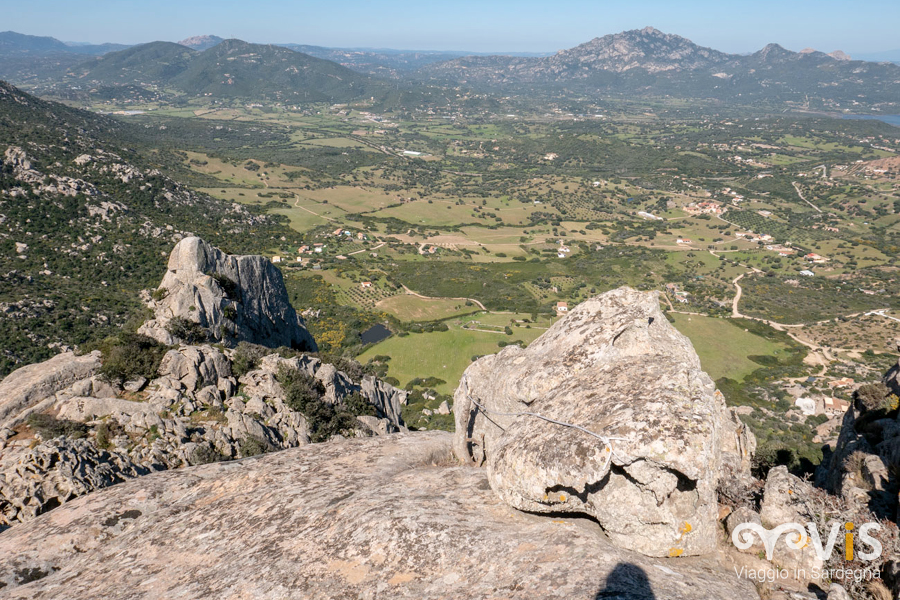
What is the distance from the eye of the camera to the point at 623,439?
10.2 meters

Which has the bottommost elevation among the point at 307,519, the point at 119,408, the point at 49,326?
the point at 49,326

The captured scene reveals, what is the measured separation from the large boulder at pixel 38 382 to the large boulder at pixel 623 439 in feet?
71.4

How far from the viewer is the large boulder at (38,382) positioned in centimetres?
2006

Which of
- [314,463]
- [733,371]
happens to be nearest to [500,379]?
[314,463]

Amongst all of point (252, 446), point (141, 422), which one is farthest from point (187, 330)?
point (252, 446)

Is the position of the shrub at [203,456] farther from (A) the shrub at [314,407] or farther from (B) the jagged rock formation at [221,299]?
(B) the jagged rock formation at [221,299]

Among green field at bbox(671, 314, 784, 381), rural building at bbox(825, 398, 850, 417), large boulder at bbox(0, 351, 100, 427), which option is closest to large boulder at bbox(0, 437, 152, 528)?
large boulder at bbox(0, 351, 100, 427)

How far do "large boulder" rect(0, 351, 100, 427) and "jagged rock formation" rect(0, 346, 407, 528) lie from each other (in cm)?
5

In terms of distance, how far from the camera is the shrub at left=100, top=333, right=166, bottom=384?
75.2 ft

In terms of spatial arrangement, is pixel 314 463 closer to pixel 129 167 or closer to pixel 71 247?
pixel 71 247

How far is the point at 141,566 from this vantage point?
39.6 ft

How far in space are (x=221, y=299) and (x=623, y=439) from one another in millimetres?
31675

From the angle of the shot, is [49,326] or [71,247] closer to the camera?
[49,326]

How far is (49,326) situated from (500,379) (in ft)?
171
